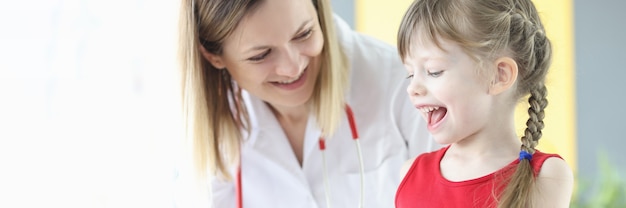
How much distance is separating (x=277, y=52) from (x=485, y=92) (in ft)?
1.88

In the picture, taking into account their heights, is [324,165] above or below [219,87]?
below

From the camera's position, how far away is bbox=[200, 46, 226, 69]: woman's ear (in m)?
1.83

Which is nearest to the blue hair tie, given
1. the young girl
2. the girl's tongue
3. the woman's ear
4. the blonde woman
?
the young girl

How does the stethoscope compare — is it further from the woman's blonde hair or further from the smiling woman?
the smiling woman

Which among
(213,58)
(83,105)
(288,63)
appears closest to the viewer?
(288,63)

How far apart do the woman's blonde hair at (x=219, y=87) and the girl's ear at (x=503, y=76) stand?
581mm

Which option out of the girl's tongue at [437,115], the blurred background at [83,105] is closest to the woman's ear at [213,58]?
the blurred background at [83,105]

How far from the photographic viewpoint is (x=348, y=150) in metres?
1.98

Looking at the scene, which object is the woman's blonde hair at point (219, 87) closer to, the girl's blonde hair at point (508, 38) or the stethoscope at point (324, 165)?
the stethoscope at point (324, 165)

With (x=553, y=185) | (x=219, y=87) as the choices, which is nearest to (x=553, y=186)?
(x=553, y=185)

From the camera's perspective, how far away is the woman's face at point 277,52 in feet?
5.50

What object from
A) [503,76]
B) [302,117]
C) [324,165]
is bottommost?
[324,165]

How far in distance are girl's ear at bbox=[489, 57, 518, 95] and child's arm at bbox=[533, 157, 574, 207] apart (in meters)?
0.13

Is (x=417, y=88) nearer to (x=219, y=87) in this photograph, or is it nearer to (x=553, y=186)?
(x=553, y=186)
